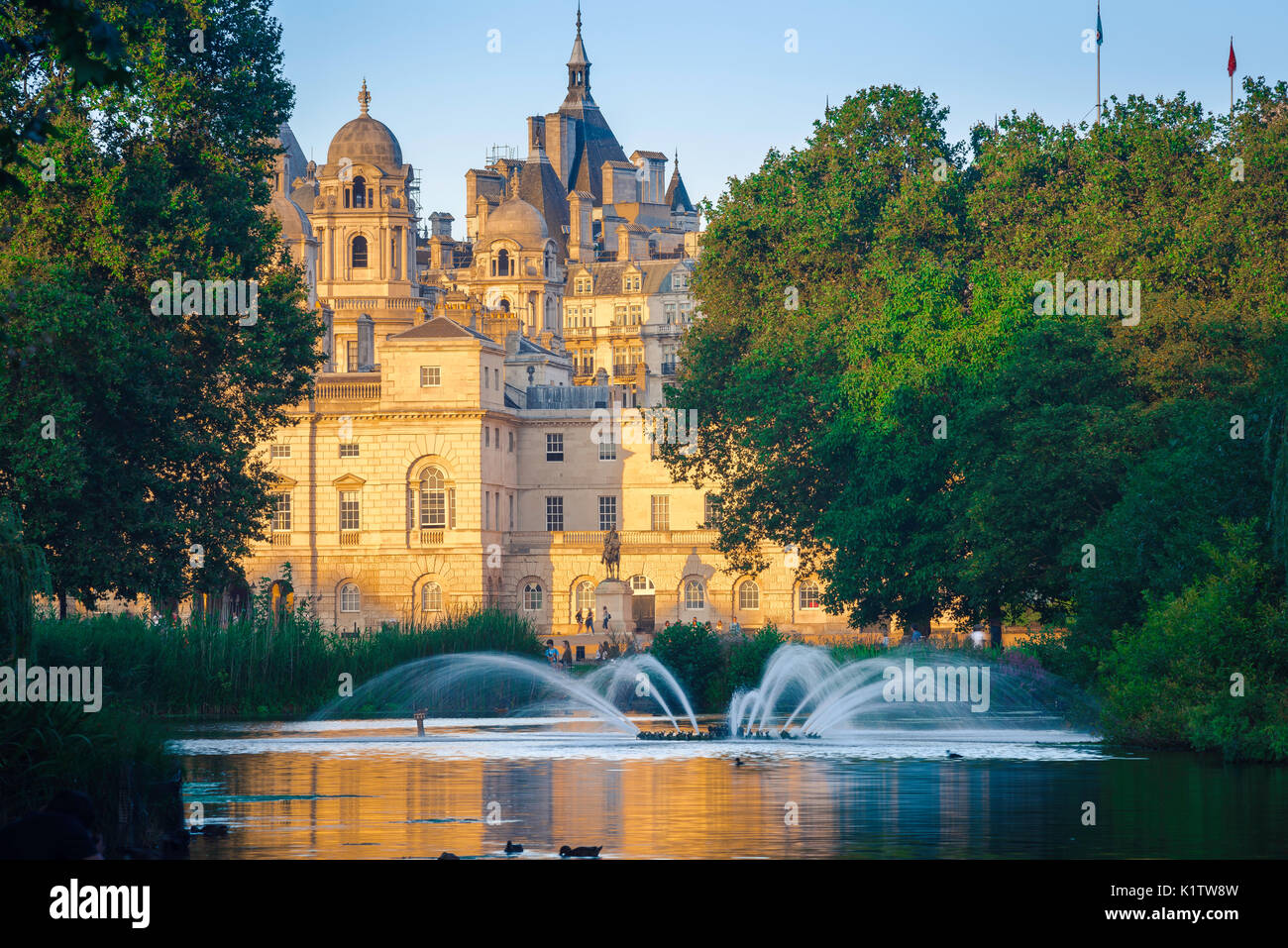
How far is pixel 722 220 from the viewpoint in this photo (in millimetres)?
72062

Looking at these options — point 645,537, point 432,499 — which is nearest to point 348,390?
point 432,499

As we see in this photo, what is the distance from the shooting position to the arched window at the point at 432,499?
3994 inches

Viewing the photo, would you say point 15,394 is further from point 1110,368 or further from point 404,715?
point 1110,368

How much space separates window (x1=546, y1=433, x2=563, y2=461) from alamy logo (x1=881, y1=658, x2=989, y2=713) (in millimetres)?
63759

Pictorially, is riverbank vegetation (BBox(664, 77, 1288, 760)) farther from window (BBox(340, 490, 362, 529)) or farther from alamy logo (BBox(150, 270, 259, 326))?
window (BBox(340, 490, 362, 529))

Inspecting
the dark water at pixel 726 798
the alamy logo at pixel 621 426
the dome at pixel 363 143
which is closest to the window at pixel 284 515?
the alamy logo at pixel 621 426

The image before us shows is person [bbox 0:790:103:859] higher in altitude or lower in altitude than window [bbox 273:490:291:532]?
lower

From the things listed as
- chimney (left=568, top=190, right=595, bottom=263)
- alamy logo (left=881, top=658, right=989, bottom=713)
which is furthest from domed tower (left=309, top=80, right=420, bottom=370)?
alamy logo (left=881, top=658, right=989, bottom=713)

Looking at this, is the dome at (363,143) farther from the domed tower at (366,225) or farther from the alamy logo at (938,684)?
the alamy logo at (938,684)

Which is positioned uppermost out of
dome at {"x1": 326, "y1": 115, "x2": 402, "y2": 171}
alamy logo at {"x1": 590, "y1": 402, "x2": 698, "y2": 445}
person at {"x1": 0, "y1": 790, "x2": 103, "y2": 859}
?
dome at {"x1": 326, "y1": 115, "x2": 402, "y2": 171}

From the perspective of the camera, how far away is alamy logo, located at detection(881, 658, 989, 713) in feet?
137

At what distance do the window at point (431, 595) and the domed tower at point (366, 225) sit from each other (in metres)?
38.1
